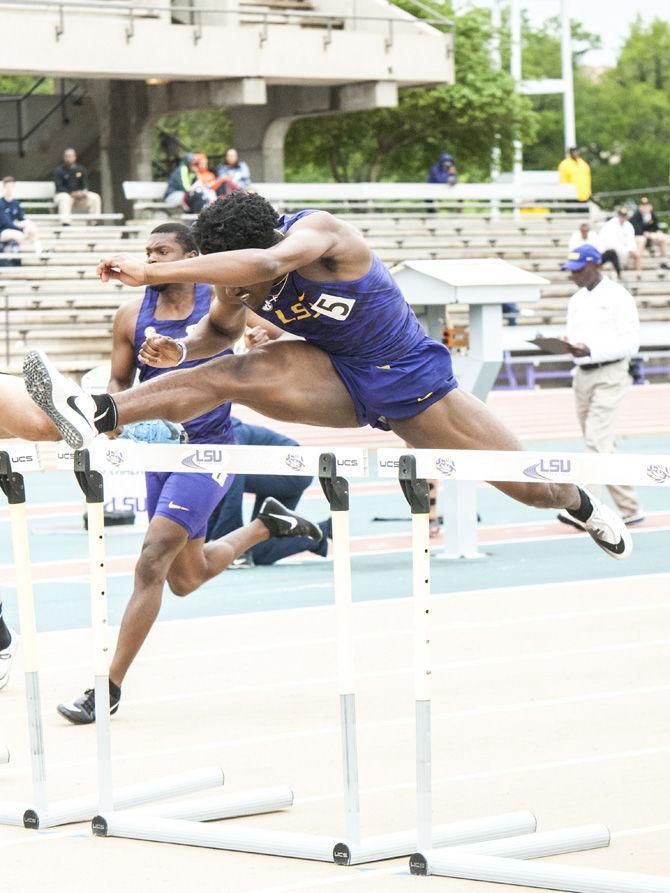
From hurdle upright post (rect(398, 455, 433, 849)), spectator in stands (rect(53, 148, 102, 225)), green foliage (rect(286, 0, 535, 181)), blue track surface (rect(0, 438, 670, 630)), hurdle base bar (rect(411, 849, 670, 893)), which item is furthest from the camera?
green foliage (rect(286, 0, 535, 181))

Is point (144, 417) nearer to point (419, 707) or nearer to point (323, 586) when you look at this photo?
point (419, 707)

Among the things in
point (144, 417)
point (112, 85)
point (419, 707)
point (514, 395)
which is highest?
point (112, 85)

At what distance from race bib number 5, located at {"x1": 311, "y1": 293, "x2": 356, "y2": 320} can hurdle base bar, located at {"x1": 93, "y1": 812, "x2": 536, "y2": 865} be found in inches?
75.5

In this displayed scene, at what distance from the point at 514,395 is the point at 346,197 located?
10.7 m

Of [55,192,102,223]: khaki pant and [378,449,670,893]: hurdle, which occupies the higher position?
[55,192,102,223]: khaki pant

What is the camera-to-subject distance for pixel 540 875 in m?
4.70

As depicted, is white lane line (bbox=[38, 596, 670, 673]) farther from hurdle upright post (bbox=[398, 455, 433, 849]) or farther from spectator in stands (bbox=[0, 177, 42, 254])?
spectator in stands (bbox=[0, 177, 42, 254])

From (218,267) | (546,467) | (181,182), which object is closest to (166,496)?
(218,267)

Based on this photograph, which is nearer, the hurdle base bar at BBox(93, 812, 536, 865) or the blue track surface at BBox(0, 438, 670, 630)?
the hurdle base bar at BBox(93, 812, 536, 865)

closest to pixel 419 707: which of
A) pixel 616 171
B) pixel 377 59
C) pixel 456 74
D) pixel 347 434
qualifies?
pixel 347 434

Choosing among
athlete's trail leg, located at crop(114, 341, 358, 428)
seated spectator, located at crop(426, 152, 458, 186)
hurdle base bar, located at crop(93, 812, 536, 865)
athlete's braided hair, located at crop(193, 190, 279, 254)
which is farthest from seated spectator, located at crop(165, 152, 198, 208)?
hurdle base bar, located at crop(93, 812, 536, 865)

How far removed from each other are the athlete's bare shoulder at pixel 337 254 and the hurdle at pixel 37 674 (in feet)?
3.78

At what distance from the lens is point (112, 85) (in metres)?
36.9

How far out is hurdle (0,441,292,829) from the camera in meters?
5.26
